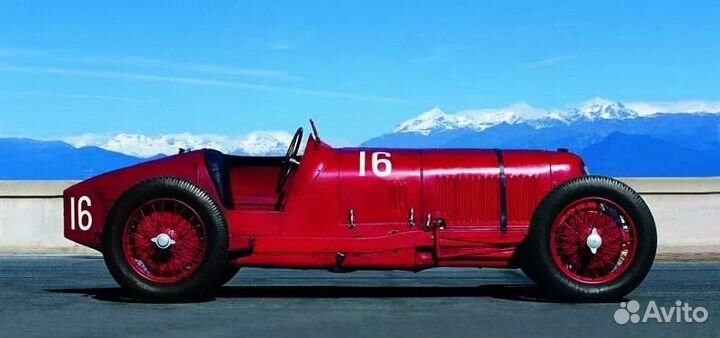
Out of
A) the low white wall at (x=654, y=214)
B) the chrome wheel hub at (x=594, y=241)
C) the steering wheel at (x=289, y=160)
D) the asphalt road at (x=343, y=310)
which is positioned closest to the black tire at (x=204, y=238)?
the asphalt road at (x=343, y=310)

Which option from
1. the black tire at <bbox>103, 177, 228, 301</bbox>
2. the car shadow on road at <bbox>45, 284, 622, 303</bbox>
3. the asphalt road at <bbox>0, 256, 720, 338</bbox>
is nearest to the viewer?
the asphalt road at <bbox>0, 256, 720, 338</bbox>

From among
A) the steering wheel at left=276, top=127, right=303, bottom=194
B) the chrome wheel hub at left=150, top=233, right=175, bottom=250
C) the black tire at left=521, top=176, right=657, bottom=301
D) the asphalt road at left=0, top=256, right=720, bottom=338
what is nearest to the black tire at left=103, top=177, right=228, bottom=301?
the asphalt road at left=0, top=256, right=720, bottom=338

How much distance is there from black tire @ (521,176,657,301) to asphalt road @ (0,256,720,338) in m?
0.11

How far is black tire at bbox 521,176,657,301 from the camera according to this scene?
25.1 feet

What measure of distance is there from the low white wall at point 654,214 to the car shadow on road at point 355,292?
6384 millimetres

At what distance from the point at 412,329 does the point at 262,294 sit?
2.20m

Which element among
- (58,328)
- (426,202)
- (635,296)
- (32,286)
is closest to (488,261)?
(426,202)

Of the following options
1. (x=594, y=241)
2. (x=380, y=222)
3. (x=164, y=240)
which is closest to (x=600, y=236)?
(x=594, y=241)

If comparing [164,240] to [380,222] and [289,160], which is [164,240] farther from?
[380,222]

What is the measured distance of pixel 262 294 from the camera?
28.0 feet

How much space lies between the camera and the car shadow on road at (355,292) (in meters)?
8.22

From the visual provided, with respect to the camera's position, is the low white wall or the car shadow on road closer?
the car shadow on road

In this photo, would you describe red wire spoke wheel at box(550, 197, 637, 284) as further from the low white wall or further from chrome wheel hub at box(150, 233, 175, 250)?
the low white wall

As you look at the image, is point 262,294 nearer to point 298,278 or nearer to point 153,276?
point 153,276
